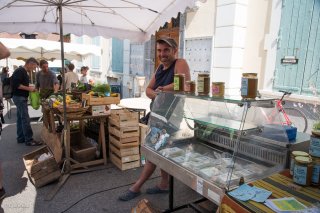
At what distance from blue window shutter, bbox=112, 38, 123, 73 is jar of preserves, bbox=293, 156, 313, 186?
10.2 m

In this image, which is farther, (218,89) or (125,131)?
(125,131)

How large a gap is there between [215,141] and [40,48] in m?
7.38

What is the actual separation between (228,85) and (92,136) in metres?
3.17

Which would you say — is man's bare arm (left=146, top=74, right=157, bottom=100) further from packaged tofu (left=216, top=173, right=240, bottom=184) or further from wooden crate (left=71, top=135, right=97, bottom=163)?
wooden crate (left=71, top=135, right=97, bottom=163)

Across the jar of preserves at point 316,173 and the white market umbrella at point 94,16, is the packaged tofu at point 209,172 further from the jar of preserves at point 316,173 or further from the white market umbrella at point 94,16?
the white market umbrella at point 94,16

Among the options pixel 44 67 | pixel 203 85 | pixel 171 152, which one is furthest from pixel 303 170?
pixel 44 67

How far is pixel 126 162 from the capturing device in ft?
13.4

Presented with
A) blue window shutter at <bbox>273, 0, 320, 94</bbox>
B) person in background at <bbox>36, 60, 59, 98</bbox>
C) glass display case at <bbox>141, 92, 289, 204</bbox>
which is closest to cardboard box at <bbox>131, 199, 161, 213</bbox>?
glass display case at <bbox>141, 92, 289, 204</bbox>

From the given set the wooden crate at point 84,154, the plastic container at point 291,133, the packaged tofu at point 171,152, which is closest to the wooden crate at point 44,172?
the wooden crate at point 84,154

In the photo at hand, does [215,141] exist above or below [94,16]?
below

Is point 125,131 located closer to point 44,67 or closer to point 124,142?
point 124,142

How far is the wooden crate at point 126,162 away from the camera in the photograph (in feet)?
13.3

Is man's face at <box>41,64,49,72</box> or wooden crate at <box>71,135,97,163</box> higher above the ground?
man's face at <box>41,64,49,72</box>

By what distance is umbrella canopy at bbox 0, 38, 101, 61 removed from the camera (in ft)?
23.2
